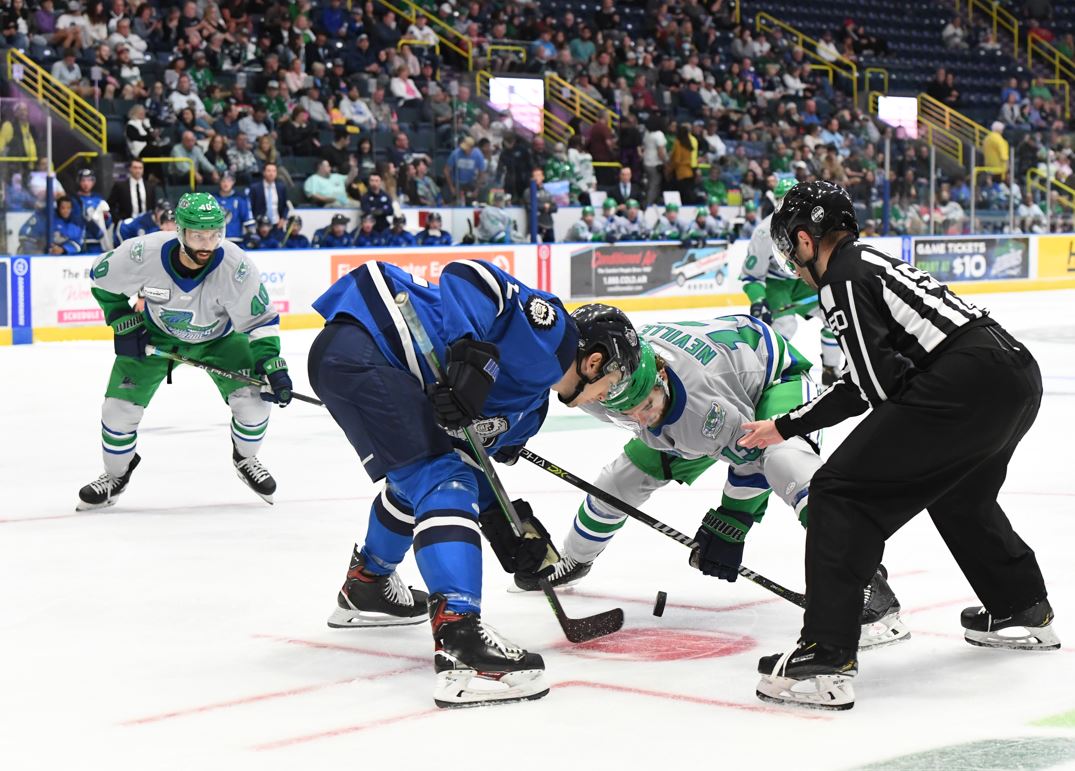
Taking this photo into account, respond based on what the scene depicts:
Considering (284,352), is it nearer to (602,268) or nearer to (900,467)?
(602,268)

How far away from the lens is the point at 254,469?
20.6ft

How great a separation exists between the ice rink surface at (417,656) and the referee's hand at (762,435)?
37 cm

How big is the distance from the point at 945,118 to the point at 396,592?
18625 mm

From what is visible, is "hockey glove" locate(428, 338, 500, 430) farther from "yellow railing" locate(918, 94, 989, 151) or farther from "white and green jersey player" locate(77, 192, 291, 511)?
"yellow railing" locate(918, 94, 989, 151)

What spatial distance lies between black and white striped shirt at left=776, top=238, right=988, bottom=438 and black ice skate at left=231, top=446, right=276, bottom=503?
3.33 meters

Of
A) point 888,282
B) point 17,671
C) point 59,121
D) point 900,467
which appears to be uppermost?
point 59,121

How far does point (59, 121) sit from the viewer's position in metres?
13.2

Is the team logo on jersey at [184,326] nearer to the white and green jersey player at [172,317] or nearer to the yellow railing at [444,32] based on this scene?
the white and green jersey player at [172,317]

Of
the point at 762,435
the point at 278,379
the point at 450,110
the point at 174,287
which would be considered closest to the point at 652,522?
the point at 762,435

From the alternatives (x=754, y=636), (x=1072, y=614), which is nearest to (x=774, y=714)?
(x=754, y=636)

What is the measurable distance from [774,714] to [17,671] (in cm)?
173

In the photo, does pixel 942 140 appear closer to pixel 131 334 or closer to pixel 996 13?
pixel 996 13

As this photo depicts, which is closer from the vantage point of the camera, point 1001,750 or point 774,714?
point 1001,750

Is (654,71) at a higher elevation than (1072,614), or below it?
higher
